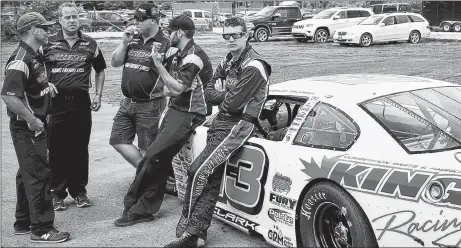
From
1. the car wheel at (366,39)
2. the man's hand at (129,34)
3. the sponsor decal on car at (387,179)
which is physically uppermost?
the man's hand at (129,34)

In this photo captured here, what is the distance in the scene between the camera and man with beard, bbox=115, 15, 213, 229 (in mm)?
5090

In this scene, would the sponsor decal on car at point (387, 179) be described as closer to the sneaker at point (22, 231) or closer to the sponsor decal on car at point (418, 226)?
the sponsor decal on car at point (418, 226)

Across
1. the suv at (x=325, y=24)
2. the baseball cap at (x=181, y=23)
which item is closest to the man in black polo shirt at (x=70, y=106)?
the baseball cap at (x=181, y=23)

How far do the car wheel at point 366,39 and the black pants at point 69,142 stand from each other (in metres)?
19.4

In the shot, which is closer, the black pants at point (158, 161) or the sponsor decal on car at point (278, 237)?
the sponsor decal on car at point (278, 237)

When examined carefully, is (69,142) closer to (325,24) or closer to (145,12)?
(145,12)

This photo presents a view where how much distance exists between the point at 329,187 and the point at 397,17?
21960mm

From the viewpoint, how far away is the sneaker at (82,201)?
6016 mm

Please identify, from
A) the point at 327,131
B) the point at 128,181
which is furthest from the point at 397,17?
the point at 327,131

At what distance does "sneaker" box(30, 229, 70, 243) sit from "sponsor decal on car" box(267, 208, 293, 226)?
1.80 meters

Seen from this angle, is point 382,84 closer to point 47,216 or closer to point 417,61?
point 47,216

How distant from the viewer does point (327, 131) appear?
4.31 m

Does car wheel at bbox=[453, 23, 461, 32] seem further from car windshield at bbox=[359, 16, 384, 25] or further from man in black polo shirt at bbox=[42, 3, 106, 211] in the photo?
man in black polo shirt at bbox=[42, 3, 106, 211]

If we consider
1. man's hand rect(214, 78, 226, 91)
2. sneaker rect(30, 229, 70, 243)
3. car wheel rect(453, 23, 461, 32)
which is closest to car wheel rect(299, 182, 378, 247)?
man's hand rect(214, 78, 226, 91)
